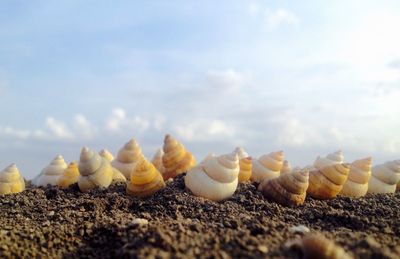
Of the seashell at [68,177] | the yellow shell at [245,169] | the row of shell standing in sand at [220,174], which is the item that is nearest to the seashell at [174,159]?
the row of shell standing in sand at [220,174]

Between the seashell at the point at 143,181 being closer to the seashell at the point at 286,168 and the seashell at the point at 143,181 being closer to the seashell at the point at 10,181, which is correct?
the seashell at the point at 10,181

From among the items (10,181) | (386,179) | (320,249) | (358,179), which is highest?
(320,249)

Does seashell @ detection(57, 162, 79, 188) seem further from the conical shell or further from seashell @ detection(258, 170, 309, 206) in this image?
the conical shell

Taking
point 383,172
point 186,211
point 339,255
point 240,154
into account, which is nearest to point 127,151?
point 240,154

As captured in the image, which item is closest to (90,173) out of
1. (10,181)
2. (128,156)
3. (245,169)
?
(128,156)

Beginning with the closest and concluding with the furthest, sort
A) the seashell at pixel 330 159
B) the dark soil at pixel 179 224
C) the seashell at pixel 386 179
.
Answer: the dark soil at pixel 179 224 < the seashell at pixel 386 179 < the seashell at pixel 330 159

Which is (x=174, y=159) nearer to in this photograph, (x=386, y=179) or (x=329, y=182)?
(x=329, y=182)

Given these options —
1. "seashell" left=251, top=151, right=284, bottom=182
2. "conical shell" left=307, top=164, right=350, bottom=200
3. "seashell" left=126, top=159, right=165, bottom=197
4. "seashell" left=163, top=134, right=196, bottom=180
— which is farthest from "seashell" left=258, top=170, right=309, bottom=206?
"seashell" left=163, top=134, right=196, bottom=180
